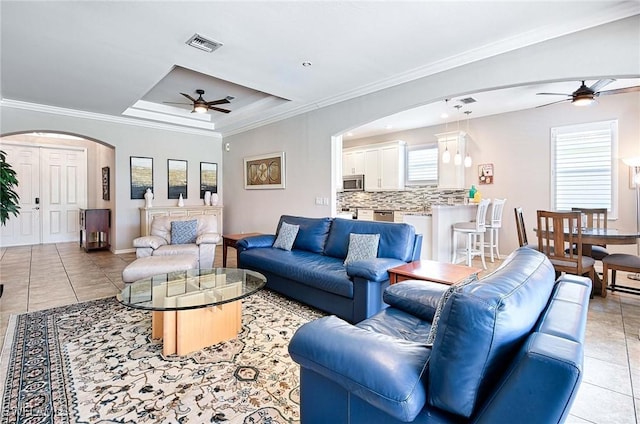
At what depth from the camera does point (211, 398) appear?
187cm

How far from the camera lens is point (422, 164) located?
23.4ft

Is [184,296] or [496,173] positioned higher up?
[496,173]

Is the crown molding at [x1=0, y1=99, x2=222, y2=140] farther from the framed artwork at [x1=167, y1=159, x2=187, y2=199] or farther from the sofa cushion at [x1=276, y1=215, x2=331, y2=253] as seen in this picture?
the sofa cushion at [x1=276, y1=215, x2=331, y2=253]

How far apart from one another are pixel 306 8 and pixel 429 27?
3.80ft

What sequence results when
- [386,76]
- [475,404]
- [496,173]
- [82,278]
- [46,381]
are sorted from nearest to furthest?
1. [475,404]
2. [46,381]
3. [386,76]
4. [82,278]
5. [496,173]

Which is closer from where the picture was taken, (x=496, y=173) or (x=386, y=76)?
(x=386, y=76)

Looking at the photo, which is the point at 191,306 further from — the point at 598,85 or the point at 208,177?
the point at 208,177

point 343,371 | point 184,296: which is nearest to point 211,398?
point 184,296

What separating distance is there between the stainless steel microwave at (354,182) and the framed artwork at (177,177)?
397cm

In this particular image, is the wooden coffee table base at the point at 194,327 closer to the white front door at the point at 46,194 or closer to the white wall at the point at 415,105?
the white wall at the point at 415,105

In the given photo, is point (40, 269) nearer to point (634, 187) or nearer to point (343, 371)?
point (343, 371)

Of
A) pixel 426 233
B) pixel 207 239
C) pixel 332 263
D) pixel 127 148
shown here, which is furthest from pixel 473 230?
pixel 127 148

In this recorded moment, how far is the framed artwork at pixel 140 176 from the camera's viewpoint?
641 centimetres

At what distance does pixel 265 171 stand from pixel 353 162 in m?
2.83
